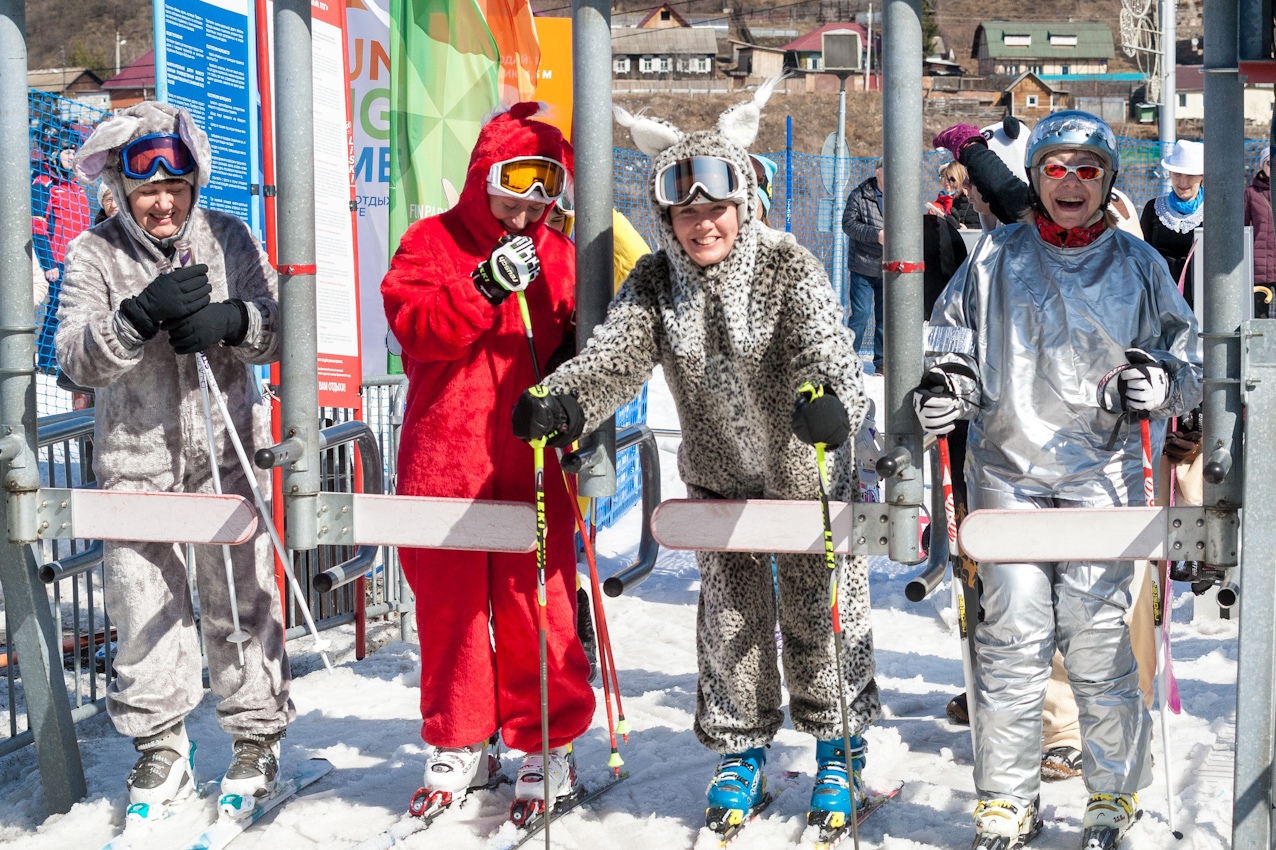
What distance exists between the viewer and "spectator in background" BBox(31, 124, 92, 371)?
26.6ft

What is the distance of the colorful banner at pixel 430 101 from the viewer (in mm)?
7008

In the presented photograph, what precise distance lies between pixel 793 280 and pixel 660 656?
270cm

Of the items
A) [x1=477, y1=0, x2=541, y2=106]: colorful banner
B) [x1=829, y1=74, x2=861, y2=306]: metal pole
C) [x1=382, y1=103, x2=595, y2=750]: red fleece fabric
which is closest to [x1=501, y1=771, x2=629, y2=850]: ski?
[x1=382, y1=103, x2=595, y2=750]: red fleece fabric

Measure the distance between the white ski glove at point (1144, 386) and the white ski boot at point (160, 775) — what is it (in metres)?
2.70

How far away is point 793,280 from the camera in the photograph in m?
3.42

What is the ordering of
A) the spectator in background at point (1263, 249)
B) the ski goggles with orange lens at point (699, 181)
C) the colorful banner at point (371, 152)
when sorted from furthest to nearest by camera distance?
the colorful banner at point (371, 152) → the spectator in background at point (1263, 249) → the ski goggles with orange lens at point (699, 181)

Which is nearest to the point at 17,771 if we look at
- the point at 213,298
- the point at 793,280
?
the point at 213,298

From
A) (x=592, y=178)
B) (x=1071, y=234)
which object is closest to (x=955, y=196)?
(x=1071, y=234)

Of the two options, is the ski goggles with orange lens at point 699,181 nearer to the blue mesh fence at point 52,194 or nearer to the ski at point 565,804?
the ski at point 565,804

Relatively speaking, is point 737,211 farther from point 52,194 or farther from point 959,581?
point 52,194

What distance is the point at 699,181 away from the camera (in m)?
3.34

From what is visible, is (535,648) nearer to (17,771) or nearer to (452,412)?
(452,412)

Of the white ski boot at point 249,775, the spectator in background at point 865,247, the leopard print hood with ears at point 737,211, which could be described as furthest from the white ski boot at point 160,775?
the spectator in background at point 865,247

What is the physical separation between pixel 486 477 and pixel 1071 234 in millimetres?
1636
